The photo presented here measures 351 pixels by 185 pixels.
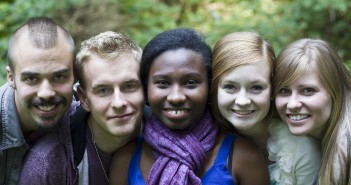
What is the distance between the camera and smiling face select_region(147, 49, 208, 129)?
289 centimetres

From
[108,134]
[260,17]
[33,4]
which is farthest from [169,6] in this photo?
[108,134]

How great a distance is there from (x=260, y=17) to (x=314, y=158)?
4988 millimetres

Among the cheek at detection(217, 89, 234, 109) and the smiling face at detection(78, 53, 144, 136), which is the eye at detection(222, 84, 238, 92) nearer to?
the cheek at detection(217, 89, 234, 109)

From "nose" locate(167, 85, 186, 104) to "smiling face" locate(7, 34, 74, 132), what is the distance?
0.68m

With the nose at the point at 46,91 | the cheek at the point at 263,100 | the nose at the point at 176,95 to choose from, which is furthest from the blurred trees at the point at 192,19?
the nose at the point at 176,95

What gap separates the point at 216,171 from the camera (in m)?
2.93

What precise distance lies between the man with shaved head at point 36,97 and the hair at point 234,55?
0.90 metres

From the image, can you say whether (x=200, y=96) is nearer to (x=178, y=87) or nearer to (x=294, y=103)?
(x=178, y=87)

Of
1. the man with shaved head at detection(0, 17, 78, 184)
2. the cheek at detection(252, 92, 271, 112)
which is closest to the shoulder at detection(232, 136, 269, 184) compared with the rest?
the cheek at detection(252, 92, 271, 112)

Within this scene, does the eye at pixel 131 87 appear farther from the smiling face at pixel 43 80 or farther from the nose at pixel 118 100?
the smiling face at pixel 43 80

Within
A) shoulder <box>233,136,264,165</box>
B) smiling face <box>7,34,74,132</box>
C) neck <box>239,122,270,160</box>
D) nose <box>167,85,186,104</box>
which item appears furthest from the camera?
neck <box>239,122,270,160</box>

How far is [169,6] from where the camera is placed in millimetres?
9195

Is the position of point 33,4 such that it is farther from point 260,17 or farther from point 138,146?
point 138,146

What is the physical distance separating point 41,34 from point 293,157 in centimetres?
173
